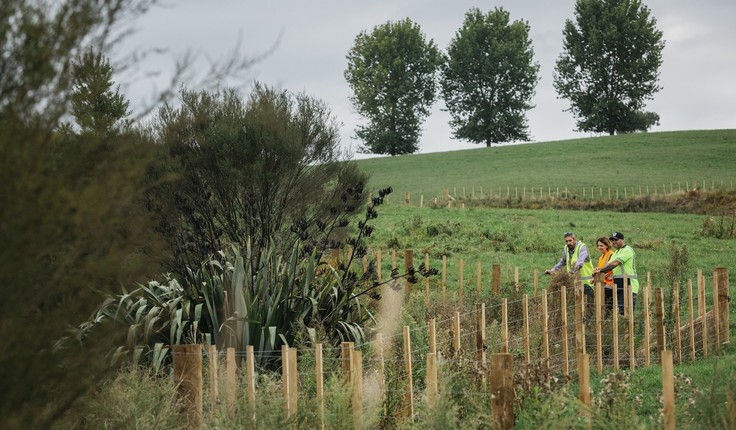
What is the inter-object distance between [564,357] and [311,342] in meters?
3.55

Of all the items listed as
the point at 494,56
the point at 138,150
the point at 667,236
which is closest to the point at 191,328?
the point at 138,150

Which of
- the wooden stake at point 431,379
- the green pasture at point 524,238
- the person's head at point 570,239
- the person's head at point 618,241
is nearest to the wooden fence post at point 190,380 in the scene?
the wooden stake at point 431,379

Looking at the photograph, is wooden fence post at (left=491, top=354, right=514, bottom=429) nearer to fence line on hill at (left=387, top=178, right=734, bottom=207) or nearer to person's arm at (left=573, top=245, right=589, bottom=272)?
person's arm at (left=573, top=245, right=589, bottom=272)

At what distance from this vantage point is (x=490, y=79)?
76.3 metres

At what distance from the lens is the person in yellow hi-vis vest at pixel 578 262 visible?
16.1 metres

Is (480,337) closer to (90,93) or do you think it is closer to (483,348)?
(483,348)

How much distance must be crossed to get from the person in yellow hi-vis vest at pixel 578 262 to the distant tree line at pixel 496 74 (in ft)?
193

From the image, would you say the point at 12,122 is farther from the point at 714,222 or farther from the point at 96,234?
the point at 714,222

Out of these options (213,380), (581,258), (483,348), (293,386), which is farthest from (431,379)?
(581,258)

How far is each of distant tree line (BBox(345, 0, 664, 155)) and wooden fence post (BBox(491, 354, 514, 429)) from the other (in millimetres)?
68369

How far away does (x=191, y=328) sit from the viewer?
34.7ft

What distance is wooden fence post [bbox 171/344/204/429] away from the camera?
787cm

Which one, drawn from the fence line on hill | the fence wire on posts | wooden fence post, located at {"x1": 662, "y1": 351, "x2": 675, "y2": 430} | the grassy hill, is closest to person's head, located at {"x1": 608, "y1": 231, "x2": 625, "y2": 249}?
the fence wire on posts

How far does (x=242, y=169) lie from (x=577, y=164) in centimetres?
4588
